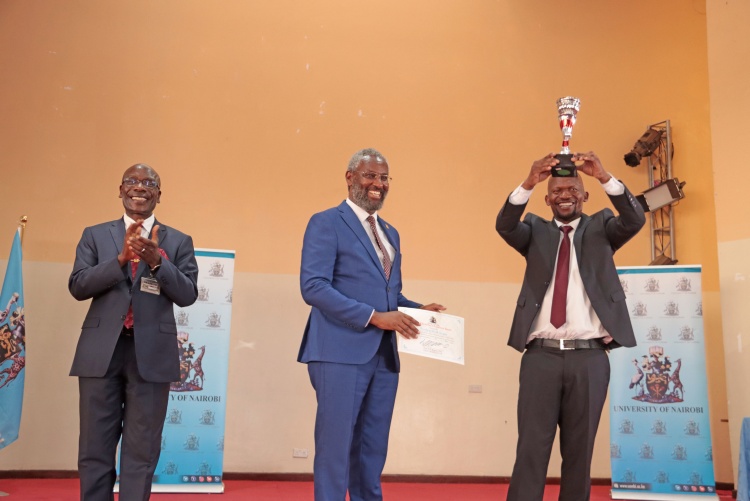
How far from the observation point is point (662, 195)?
21.1ft

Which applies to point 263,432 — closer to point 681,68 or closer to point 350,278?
point 350,278

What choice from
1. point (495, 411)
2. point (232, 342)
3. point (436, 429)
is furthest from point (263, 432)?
point (495, 411)

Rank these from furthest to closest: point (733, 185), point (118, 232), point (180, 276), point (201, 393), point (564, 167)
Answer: point (733, 185) < point (201, 393) < point (118, 232) < point (180, 276) < point (564, 167)

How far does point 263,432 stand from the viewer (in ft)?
19.8

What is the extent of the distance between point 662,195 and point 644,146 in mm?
451

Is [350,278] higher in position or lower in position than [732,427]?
higher

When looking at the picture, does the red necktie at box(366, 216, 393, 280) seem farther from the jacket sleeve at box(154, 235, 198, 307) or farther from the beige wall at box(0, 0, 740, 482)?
the beige wall at box(0, 0, 740, 482)

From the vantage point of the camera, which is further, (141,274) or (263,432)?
(263,432)

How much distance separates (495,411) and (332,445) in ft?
11.4

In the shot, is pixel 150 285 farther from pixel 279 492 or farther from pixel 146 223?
pixel 279 492

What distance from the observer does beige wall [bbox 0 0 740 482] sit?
19.7 feet

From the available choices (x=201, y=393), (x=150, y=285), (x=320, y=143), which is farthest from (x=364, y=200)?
(x=320, y=143)

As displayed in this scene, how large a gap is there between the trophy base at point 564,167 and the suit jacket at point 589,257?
254 millimetres

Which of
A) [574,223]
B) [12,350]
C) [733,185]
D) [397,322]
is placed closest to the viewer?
[397,322]
